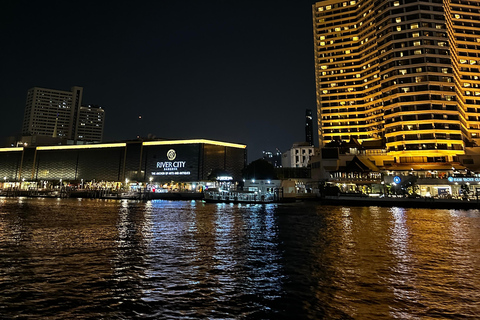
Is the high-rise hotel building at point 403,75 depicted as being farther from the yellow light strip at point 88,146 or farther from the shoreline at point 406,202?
the yellow light strip at point 88,146

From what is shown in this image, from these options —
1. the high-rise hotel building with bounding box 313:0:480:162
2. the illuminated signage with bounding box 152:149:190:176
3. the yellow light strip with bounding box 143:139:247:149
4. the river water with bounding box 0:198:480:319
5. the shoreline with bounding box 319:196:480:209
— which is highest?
the high-rise hotel building with bounding box 313:0:480:162

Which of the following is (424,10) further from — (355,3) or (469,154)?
(469,154)

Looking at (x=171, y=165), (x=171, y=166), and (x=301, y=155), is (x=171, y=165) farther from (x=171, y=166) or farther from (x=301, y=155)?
(x=301, y=155)

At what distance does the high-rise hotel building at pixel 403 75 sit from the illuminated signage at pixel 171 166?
209ft

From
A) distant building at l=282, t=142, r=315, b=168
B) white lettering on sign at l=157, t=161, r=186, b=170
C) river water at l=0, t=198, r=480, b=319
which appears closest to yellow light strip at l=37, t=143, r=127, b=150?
white lettering on sign at l=157, t=161, r=186, b=170

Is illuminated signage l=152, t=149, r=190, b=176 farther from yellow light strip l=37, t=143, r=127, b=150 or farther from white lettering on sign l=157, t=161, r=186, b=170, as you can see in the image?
yellow light strip l=37, t=143, r=127, b=150

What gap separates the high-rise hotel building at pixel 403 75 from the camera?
88.1 m

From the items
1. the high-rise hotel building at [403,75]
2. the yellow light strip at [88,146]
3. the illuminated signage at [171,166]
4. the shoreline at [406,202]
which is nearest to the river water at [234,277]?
the shoreline at [406,202]

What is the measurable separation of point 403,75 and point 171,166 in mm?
85759

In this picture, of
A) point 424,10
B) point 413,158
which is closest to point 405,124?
point 413,158

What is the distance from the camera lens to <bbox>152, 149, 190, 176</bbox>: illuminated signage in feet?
329

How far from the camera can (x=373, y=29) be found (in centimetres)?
11075

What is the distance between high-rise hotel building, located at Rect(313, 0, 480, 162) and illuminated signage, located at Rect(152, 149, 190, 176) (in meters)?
63.8

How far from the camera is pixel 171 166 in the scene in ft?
333
